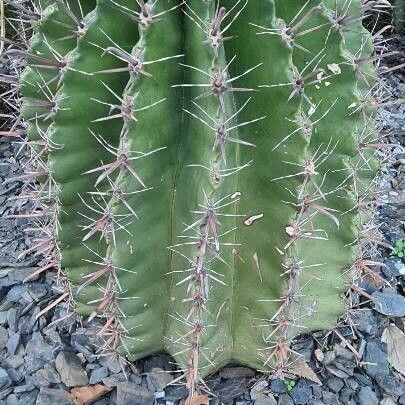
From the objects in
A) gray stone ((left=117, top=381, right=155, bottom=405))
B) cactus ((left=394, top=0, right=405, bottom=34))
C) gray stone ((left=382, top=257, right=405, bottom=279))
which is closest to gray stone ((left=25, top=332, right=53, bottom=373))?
gray stone ((left=117, top=381, right=155, bottom=405))

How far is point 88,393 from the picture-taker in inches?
61.6

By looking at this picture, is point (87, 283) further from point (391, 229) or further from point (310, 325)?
point (391, 229)

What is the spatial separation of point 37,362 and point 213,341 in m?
0.48

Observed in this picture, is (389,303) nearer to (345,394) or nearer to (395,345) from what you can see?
(395,345)

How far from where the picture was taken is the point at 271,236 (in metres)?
1.30

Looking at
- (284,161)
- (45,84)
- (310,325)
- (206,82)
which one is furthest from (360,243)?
(45,84)

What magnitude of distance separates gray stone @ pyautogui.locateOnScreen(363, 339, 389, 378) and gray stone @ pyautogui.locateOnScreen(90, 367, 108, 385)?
63 centimetres

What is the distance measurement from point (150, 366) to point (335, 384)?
1.45ft

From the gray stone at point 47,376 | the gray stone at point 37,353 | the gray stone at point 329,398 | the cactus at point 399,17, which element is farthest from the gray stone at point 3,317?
the cactus at point 399,17

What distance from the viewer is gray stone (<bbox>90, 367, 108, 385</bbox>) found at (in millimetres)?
1604

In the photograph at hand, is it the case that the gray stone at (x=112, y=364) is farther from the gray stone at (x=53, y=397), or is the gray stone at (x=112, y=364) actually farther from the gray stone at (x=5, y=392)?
the gray stone at (x=5, y=392)

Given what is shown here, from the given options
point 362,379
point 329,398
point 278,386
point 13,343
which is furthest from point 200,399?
point 13,343

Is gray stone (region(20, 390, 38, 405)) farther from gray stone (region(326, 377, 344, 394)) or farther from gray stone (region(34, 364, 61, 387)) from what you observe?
gray stone (region(326, 377, 344, 394))

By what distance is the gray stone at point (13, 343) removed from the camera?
1700 millimetres
